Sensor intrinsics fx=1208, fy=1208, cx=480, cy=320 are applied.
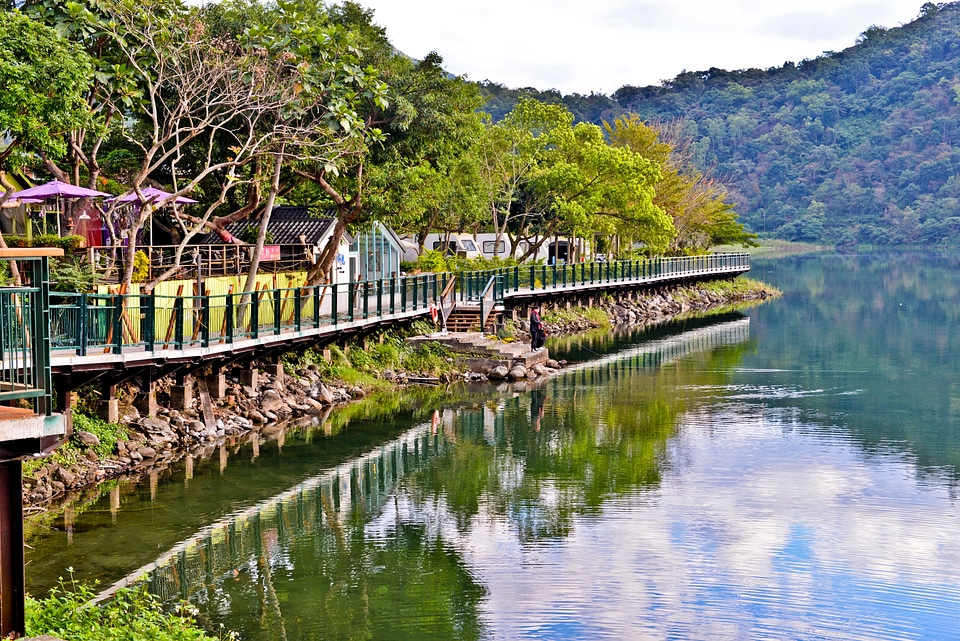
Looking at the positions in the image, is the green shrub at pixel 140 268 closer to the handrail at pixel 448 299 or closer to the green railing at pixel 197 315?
the green railing at pixel 197 315

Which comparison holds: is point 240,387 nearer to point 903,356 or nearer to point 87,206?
point 87,206

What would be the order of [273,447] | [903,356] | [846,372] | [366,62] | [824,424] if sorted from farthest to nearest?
[903,356], [846,372], [366,62], [824,424], [273,447]

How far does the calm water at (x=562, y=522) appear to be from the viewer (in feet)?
55.0

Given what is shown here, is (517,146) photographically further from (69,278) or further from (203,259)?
(69,278)

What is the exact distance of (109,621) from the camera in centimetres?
1439

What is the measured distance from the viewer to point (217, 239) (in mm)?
40219

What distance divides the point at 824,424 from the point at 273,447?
47.3ft

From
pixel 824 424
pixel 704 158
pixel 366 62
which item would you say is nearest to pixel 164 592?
pixel 824 424

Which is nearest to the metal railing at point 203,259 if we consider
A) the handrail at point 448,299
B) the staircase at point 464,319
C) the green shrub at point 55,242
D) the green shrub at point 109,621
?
the green shrub at point 55,242

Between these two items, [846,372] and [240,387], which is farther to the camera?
[846,372]

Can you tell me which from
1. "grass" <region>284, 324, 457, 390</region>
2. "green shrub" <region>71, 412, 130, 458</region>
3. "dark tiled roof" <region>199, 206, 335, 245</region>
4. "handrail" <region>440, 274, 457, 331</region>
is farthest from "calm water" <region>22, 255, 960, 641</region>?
"dark tiled roof" <region>199, 206, 335, 245</region>

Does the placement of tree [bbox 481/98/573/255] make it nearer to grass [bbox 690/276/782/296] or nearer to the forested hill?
grass [bbox 690/276/782/296]

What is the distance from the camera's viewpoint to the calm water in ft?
55.0

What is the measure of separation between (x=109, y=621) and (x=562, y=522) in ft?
30.0
